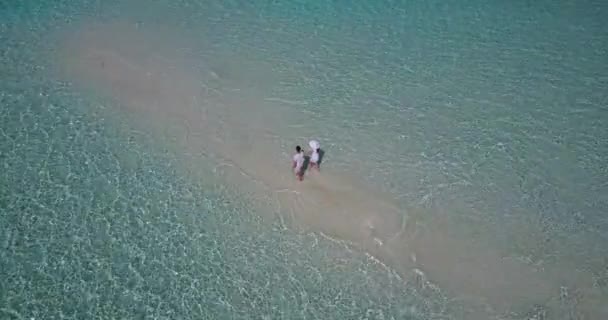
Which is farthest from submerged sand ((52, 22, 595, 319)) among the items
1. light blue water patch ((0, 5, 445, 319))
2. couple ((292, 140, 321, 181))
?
light blue water patch ((0, 5, 445, 319))

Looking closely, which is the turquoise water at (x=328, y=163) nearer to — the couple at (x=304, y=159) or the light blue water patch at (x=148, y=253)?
the light blue water patch at (x=148, y=253)

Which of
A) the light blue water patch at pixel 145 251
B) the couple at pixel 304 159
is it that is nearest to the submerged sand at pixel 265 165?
the couple at pixel 304 159

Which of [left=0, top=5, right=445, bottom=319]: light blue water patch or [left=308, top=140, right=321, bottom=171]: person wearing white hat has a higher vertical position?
[left=308, top=140, right=321, bottom=171]: person wearing white hat

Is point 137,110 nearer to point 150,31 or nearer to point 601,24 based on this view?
point 150,31

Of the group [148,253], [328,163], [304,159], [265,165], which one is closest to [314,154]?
[304,159]

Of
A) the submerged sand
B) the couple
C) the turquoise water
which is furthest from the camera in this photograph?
the couple

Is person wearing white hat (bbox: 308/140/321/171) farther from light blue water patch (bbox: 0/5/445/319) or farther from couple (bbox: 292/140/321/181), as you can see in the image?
light blue water patch (bbox: 0/5/445/319)

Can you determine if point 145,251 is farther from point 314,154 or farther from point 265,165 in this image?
point 314,154
